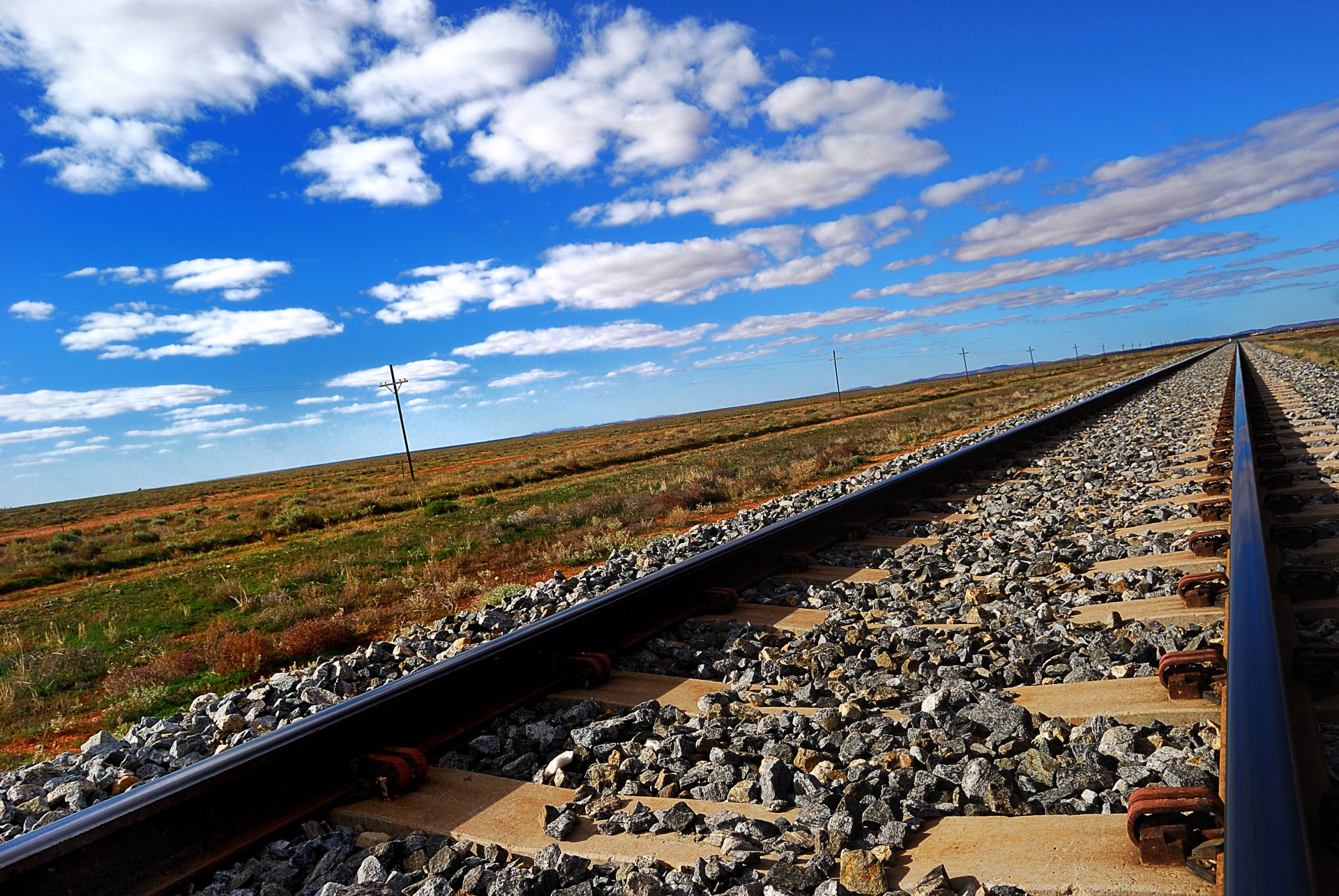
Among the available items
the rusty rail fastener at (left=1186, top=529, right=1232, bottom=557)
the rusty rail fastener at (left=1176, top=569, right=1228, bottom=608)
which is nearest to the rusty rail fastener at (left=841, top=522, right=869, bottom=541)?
the rusty rail fastener at (left=1186, top=529, right=1232, bottom=557)

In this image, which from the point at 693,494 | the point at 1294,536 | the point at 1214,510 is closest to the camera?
the point at 1294,536

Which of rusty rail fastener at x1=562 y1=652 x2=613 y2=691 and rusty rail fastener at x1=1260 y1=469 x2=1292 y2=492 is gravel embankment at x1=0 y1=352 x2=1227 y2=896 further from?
rusty rail fastener at x1=1260 y1=469 x2=1292 y2=492

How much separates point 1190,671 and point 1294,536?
8.26ft

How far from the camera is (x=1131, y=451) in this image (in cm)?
945

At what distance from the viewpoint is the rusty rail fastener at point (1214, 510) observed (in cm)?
498

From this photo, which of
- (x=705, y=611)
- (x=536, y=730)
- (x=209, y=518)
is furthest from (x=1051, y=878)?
(x=209, y=518)

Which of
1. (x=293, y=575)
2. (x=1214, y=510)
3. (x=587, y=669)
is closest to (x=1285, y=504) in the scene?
(x=1214, y=510)

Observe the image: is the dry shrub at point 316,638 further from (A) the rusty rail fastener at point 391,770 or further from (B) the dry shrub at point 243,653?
(A) the rusty rail fastener at point 391,770

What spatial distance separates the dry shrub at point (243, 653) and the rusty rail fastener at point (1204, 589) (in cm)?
605

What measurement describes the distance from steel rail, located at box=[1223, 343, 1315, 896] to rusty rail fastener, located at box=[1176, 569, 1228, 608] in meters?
0.63

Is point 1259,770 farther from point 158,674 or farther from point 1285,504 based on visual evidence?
point 158,674

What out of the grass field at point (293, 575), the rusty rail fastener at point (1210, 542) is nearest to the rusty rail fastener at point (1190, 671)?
the rusty rail fastener at point (1210, 542)

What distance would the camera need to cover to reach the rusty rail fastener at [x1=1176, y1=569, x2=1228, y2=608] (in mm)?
3357

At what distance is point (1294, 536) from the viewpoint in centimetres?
430
